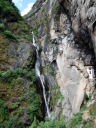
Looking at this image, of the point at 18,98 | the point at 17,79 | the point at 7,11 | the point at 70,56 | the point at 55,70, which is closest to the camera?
the point at 18,98

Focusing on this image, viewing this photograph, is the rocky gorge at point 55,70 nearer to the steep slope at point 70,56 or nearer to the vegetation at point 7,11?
the steep slope at point 70,56

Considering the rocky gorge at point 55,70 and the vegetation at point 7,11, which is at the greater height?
the vegetation at point 7,11

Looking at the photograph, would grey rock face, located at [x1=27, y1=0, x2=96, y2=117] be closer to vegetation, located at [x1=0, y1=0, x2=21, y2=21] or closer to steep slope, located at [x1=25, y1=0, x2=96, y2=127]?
steep slope, located at [x1=25, y1=0, x2=96, y2=127]

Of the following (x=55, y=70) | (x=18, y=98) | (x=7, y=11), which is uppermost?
(x=7, y=11)

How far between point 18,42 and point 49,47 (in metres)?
2.91

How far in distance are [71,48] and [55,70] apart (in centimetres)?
217

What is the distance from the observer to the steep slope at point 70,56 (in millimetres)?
20094

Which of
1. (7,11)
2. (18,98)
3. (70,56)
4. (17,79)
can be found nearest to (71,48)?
(70,56)

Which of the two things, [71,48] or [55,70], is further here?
[55,70]

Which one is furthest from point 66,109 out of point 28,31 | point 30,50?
point 28,31

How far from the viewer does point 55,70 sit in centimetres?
2334

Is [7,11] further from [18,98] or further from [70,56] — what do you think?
[18,98]

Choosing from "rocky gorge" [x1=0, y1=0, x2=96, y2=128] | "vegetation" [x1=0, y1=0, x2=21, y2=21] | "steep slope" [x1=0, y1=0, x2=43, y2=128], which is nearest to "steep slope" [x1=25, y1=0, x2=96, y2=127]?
"rocky gorge" [x1=0, y1=0, x2=96, y2=128]

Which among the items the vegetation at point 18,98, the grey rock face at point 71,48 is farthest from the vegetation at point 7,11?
the vegetation at point 18,98
